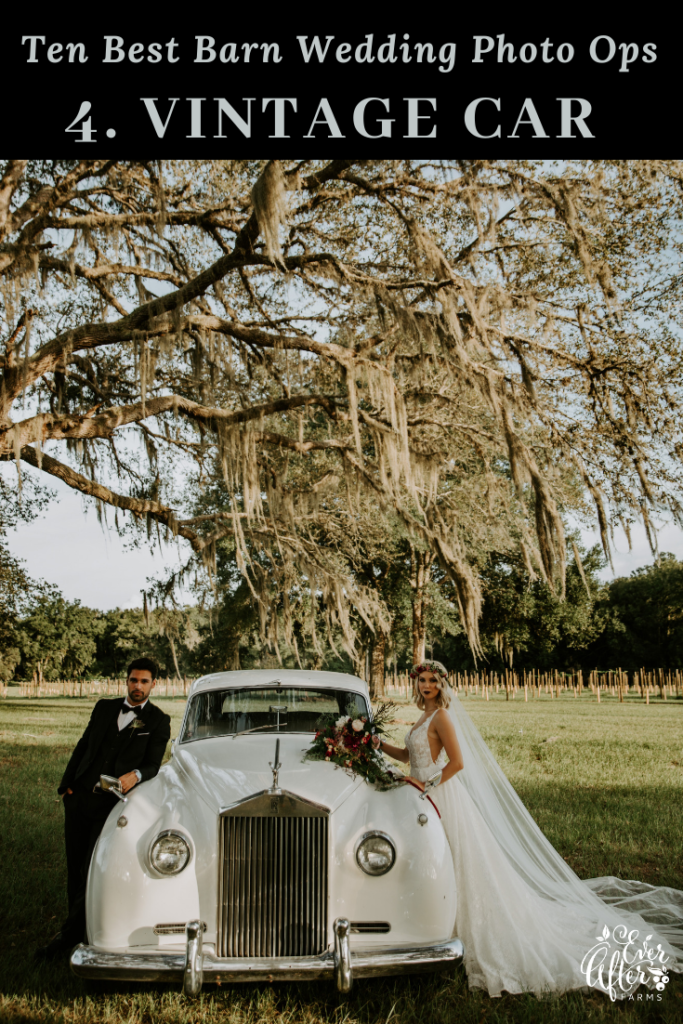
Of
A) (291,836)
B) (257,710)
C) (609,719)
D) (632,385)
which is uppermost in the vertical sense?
(632,385)

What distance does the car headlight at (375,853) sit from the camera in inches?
135

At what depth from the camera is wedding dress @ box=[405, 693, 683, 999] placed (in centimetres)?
370

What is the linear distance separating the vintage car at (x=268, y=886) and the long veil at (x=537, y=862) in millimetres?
1060

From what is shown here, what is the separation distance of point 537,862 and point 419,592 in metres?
17.4

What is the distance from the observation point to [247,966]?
122 inches

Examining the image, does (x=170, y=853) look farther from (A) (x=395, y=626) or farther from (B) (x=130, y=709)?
(A) (x=395, y=626)

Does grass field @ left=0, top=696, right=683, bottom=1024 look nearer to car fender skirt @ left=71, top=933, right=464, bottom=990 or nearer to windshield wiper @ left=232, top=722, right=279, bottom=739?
car fender skirt @ left=71, top=933, right=464, bottom=990

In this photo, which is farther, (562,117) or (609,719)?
(609,719)

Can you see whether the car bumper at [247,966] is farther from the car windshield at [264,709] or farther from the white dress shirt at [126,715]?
the car windshield at [264,709]

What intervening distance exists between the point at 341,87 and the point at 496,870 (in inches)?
214

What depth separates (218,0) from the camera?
205 inches

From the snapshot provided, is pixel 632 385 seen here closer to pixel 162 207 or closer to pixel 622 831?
pixel 622 831

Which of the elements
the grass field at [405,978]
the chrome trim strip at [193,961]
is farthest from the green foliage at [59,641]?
the chrome trim strip at [193,961]

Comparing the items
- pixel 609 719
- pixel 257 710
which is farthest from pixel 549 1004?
pixel 609 719
